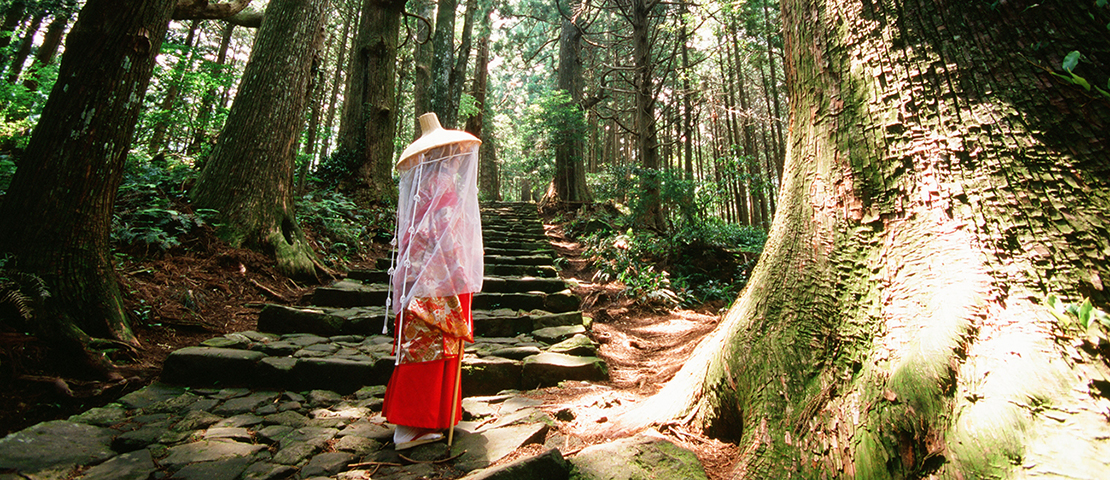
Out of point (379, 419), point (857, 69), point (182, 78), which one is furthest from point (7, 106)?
point (857, 69)

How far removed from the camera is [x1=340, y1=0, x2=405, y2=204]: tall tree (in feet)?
28.2

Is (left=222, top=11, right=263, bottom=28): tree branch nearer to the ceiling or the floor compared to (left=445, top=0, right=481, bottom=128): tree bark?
nearer to the floor

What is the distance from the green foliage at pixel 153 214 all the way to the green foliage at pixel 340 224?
1.47 meters

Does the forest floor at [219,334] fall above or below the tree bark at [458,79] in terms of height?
below

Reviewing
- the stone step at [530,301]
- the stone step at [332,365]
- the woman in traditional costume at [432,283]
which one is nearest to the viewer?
the woman in traditional costume at [432,283]

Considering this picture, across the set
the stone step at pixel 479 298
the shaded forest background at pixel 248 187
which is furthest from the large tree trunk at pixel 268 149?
the stone step at pixel 479 298

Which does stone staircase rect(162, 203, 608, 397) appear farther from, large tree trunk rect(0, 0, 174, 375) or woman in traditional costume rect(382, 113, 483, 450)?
woman in traditional costume rect(382, 113, 483, 450)

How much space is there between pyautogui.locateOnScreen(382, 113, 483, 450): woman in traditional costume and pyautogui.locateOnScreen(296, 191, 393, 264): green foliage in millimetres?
→ 4146

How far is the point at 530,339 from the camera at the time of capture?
13.0 ft

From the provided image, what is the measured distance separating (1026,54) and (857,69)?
448 millimetres

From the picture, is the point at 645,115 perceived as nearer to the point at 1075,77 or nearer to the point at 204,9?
the point at 204,9

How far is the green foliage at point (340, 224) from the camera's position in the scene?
247 inches

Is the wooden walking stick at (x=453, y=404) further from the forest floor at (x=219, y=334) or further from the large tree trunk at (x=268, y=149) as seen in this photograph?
the large tree trunk at (x=268, y=149)

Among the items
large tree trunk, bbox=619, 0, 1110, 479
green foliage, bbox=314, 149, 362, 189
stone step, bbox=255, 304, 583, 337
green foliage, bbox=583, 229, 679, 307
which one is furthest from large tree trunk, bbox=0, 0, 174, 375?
green foliage, bbox=314, 149, 362, 189
